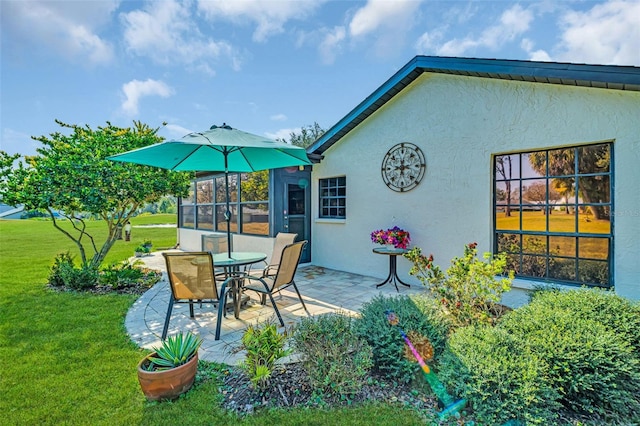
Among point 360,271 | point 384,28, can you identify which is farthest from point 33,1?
point 360,271

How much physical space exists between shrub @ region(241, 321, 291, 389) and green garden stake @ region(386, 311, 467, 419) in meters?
1.08

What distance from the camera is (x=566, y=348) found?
2.28 m

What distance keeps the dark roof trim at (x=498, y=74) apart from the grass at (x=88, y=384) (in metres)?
4.54

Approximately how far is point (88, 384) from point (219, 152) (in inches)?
144

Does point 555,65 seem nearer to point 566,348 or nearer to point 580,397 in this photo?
point 566,348

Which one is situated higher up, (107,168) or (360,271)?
(107,168)

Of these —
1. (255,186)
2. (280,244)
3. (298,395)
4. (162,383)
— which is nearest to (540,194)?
(280,244)

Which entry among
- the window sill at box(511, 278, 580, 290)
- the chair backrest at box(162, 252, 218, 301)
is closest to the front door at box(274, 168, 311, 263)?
the chair backrest at box(162, 252, 218, 301)

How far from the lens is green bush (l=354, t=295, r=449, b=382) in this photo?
2.66m

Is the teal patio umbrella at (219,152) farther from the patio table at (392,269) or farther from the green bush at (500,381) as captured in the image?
the green bush at (500,381)

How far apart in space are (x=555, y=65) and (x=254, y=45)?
263 inches

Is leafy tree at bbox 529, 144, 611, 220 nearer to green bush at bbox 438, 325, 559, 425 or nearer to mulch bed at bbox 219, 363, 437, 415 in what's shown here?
green bush at bbox 438, 325, 559, 425

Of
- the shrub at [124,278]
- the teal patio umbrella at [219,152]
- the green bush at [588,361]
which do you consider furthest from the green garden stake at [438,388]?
the shrub at [124,278]

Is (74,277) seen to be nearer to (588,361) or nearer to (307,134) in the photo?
(588,361)
